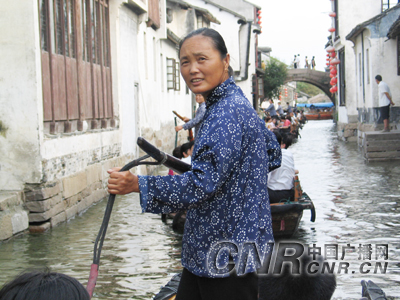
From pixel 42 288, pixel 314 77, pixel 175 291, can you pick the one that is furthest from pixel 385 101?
pixel 314 77

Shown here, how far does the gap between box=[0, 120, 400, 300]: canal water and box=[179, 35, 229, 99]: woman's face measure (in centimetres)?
223

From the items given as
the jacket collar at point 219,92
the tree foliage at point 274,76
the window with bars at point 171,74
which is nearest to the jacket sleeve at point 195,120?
the jacket collar at point 219,92

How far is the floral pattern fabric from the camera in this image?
8.21ft

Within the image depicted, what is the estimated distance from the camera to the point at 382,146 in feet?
55.9

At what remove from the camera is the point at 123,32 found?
47.3 ft

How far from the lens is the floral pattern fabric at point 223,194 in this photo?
2.50 m

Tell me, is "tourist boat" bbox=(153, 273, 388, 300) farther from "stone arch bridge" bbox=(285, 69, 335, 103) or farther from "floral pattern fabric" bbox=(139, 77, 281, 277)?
"stone arch bridge" bbox=(285, 69, 335, 103)

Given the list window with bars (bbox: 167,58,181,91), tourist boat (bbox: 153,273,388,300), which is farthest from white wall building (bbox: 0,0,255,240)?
window with bars (bbox: 167,58,181,91)

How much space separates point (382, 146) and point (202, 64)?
49.7 ft

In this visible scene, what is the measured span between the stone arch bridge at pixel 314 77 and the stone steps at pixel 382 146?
42128mm

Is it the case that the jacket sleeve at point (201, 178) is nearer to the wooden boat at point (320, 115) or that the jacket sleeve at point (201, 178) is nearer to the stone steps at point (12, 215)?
the stone steps at point (12, 215)

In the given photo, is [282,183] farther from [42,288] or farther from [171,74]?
[171,74]

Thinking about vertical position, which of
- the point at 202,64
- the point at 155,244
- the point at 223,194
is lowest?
the point at 155,244

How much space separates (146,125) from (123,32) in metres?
3.59
